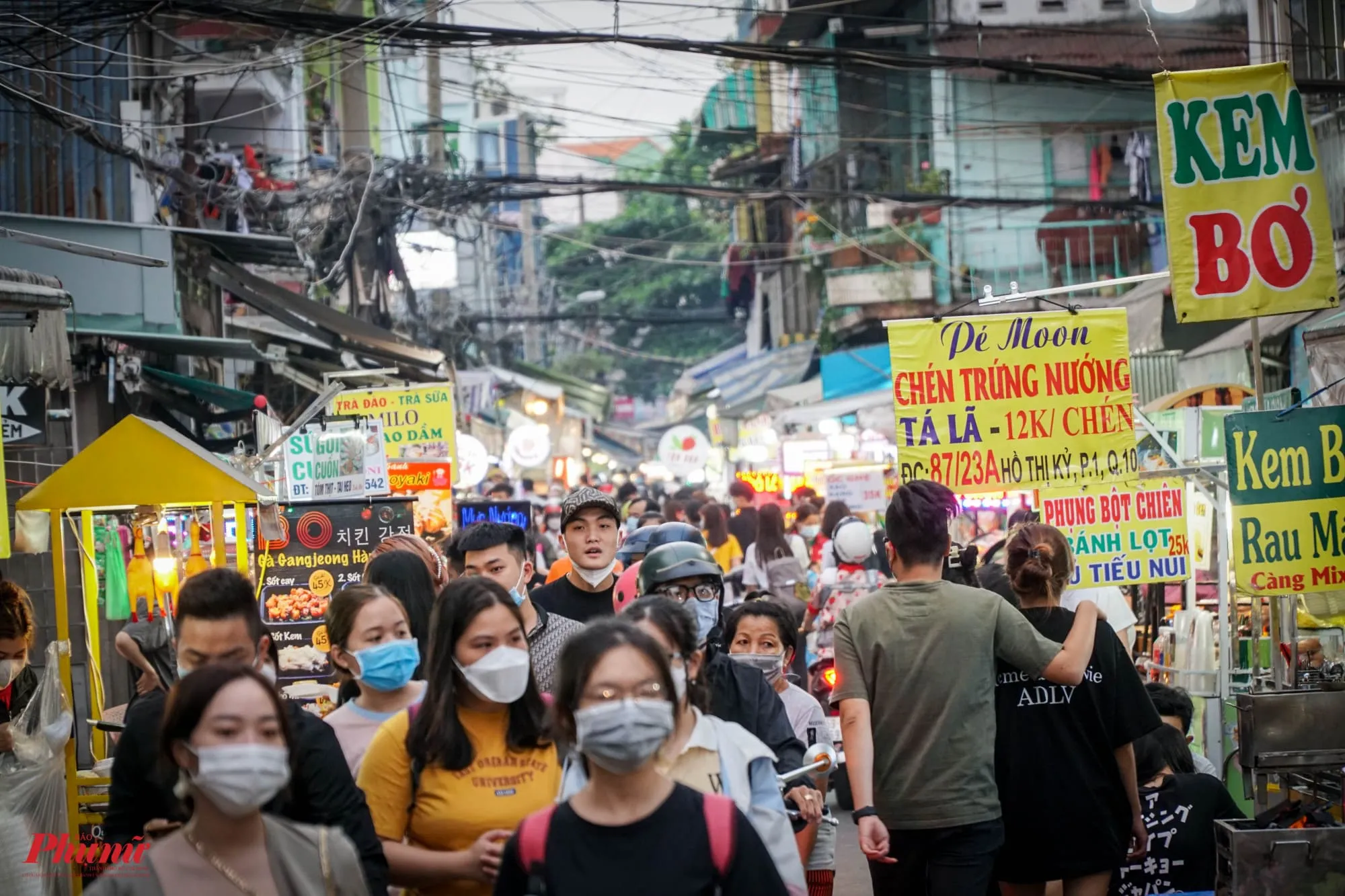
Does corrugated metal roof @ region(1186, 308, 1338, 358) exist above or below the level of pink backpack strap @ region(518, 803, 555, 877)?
above

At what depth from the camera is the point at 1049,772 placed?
5676mm

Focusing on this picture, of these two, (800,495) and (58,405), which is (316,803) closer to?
A: (58,405)

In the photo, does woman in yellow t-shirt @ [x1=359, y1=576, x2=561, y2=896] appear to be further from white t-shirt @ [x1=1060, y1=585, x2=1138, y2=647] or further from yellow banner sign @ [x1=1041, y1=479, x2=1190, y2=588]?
white t-shirt @ [x1=1060, y1=585, x2=1138, y2=647]

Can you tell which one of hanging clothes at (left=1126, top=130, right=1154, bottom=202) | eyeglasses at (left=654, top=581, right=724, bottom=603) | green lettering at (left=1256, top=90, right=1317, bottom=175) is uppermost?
hanging clothes at (left=1126, top=130, right=1154, bottom=202)

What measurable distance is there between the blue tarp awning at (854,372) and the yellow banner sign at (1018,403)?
20016mm

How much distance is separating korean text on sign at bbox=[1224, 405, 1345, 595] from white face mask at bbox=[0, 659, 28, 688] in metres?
5.97

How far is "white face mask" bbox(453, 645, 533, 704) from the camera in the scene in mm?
4125

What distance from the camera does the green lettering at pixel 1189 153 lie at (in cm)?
729

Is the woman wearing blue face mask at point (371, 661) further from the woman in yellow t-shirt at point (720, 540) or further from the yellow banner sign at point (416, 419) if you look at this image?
the woman in yellow t-shirt at point (720, 540)

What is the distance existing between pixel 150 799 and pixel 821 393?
28.1 m

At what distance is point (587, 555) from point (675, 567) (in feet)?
3.98

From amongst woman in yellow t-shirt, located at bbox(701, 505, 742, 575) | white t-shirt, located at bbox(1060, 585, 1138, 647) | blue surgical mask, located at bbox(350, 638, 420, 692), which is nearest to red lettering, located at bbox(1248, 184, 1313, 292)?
white t-shirt, located at bbox(1060, 585, 1138, 647)

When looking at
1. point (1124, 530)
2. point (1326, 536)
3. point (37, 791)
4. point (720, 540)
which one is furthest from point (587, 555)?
point (720, 540)

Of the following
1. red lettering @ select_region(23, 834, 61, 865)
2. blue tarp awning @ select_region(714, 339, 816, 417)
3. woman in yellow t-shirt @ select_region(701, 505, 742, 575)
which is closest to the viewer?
red lettering @ select_region(23, 834, 61, 865)
